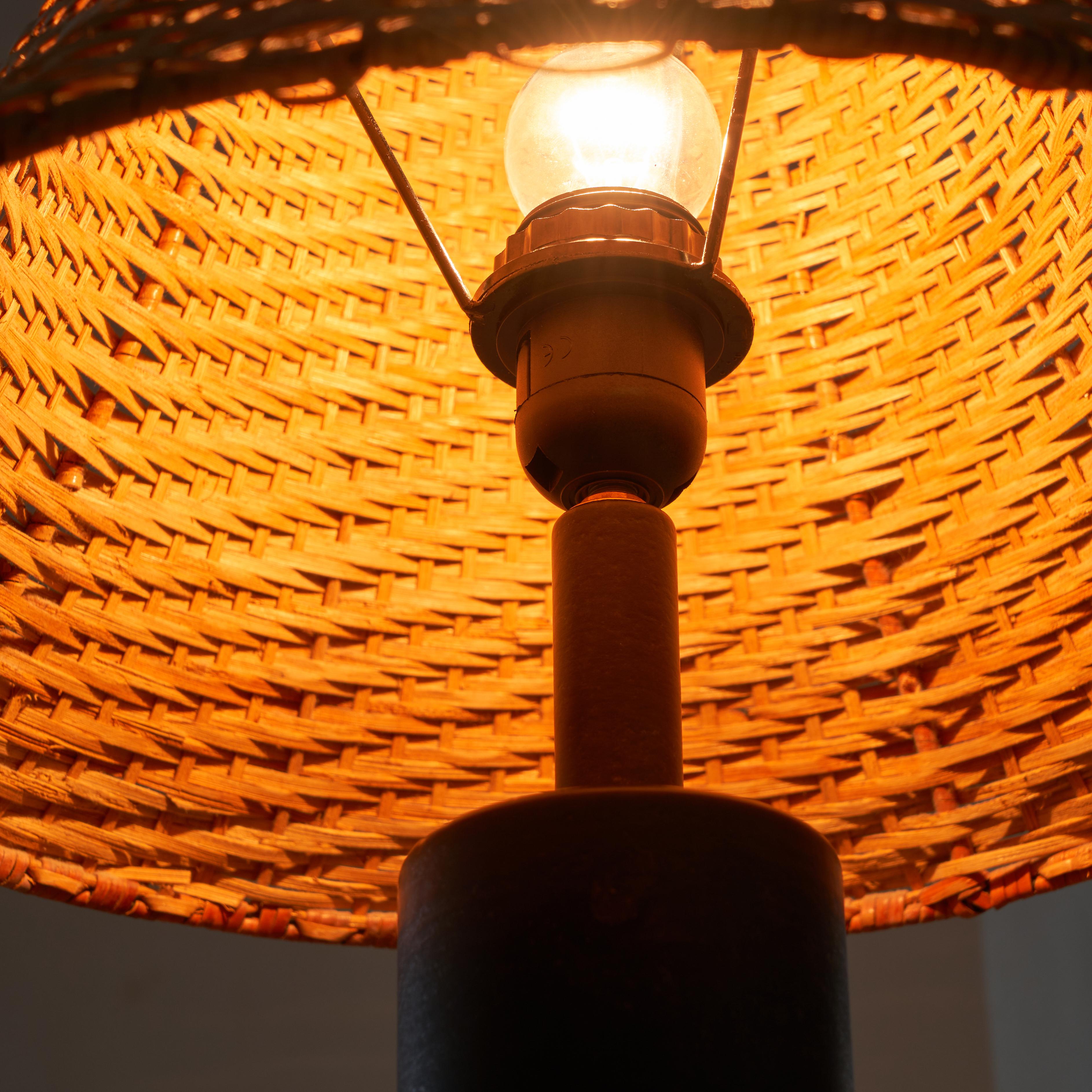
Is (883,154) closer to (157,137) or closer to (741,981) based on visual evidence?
(157,137)

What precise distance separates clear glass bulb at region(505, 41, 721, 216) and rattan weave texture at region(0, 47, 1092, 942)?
170 mm

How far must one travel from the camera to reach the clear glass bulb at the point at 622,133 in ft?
1.93

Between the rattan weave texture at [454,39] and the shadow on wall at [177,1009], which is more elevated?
the rattan weave texture at [454,39]

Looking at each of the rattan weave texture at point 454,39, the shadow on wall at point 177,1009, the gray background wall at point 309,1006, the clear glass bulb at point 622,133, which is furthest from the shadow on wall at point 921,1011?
the rattan weave texture at point 454,39

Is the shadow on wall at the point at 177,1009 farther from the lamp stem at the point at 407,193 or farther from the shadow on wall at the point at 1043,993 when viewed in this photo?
the lamp stem at the point at 407,193

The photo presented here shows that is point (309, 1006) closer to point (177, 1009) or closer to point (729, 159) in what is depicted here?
point (177, 1009)

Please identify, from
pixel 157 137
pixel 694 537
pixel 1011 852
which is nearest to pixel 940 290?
pixel 694 537

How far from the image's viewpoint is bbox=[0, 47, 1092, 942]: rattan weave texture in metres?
0.64

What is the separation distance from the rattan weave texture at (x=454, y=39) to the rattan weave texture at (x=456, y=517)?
1.17 feet

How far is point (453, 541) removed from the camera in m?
0.74

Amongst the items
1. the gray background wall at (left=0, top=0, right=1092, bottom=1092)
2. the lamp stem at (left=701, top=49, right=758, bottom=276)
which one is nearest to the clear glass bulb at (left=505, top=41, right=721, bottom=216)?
the lamp stem at (left=701, top=49, right=758, bottom=276)

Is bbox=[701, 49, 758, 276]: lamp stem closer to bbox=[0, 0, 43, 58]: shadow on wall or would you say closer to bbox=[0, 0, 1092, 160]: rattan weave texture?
bbox=[0, 0, 1092, 160]: rattan weave texture

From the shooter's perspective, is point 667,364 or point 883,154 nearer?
point 667,364

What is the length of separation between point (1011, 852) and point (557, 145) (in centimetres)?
42
